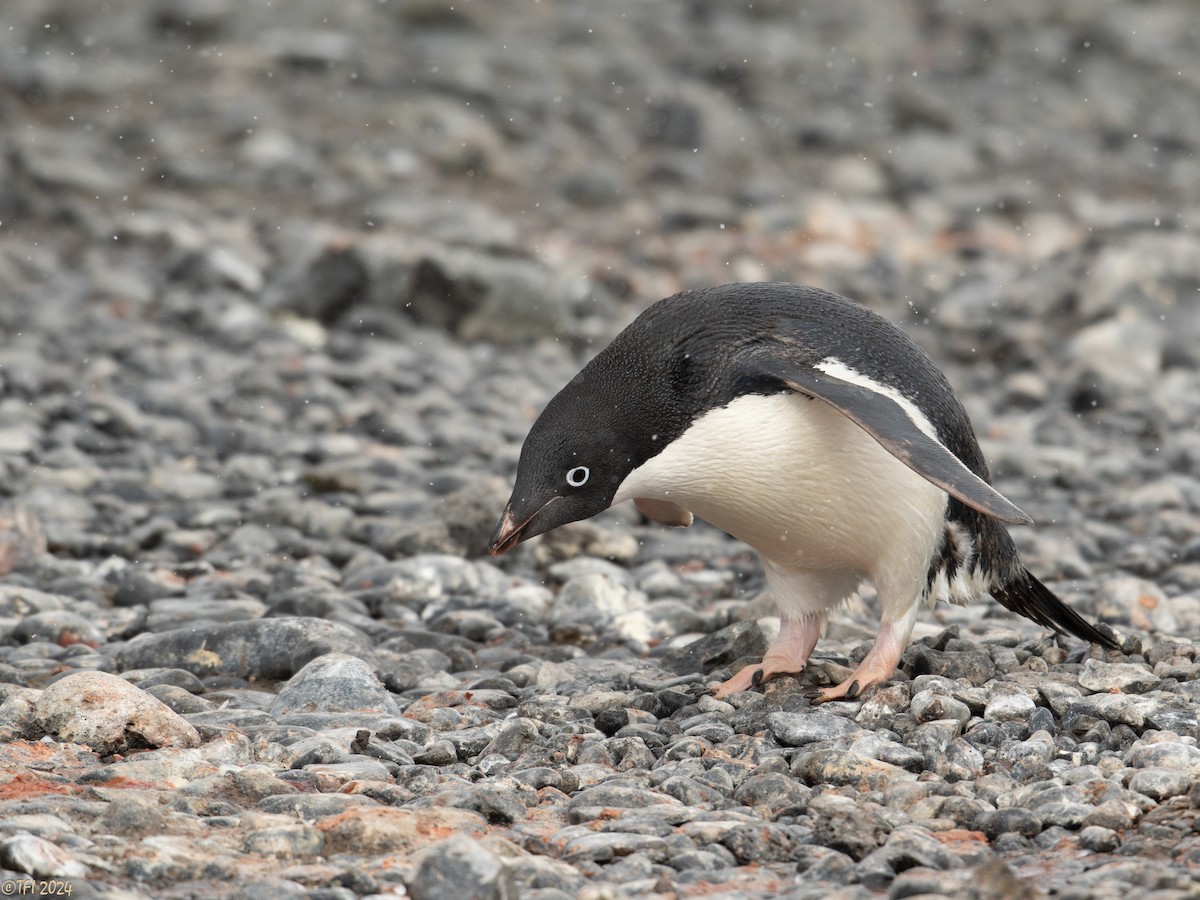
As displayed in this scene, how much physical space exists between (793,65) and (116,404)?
9338 millimetres

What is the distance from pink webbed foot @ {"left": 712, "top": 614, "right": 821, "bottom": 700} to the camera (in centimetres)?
462

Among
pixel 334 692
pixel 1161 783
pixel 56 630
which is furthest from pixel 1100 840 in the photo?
pixel 56 630

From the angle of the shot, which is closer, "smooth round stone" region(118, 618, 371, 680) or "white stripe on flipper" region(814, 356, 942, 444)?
"white stripe on flipper" region(814, 356, 942, 444)

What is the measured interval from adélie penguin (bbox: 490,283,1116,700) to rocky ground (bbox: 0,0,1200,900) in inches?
16.7

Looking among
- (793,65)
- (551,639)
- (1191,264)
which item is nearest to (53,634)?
(551,639)

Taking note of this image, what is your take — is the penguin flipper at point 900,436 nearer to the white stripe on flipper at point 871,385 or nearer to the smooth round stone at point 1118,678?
the white stripe on flipper at point 871,385

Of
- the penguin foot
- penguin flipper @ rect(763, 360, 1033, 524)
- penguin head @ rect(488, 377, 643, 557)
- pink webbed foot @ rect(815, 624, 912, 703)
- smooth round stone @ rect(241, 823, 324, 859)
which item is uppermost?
penguin flipper @ rect(763, 360, 1033, 524)

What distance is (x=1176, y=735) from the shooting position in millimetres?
3824

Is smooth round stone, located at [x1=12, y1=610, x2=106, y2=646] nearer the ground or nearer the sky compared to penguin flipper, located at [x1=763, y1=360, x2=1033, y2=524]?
nearer the ground

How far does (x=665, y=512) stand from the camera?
520cm

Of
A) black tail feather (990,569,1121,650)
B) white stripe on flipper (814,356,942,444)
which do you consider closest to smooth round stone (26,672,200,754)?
white stripe on flipper (814,356,942,444)

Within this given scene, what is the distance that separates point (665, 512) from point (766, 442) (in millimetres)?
926

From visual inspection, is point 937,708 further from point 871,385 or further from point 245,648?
point 245,648

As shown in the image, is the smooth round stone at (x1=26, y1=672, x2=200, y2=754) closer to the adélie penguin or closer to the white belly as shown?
the adélie penguin
